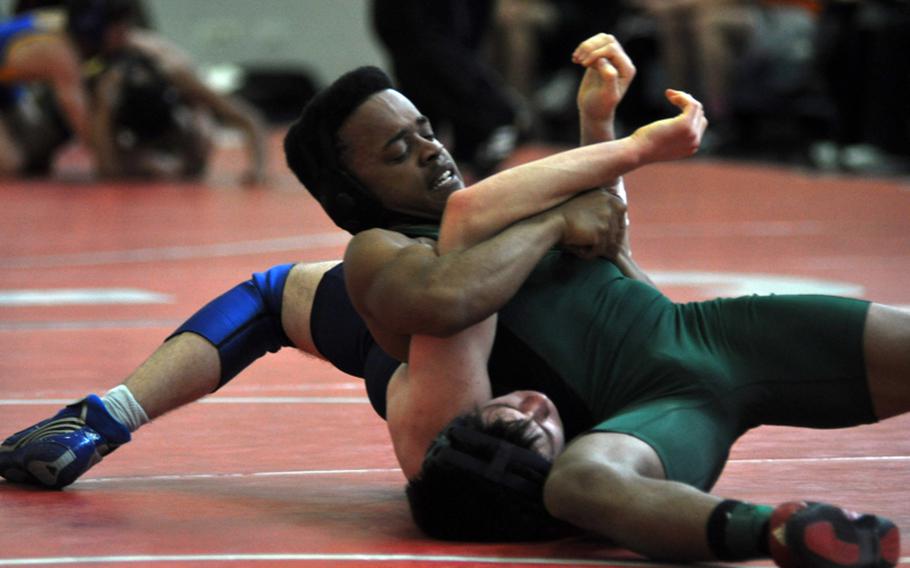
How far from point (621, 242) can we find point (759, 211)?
275 inches

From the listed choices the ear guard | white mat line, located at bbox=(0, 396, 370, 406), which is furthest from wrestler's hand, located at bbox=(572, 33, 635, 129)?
white mat line, located at bbox=(0, 396, 370, 406)

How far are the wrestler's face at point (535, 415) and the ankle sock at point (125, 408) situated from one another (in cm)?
85

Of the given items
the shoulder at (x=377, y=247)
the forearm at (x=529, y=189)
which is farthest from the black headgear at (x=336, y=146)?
the forearm at (x=529, y=189)

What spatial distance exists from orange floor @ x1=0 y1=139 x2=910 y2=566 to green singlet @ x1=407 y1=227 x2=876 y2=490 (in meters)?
0.24

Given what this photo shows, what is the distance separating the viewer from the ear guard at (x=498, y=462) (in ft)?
9.17

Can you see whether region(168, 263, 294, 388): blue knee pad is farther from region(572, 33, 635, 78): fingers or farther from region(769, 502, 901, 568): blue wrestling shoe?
region(769, 502, 901, 568): blue wrestling shoe

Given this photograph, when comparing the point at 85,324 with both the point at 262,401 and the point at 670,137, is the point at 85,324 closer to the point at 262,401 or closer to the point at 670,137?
the point at 262,401

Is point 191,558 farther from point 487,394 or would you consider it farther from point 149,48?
point 149,48

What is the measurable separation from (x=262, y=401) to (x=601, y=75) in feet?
5.06

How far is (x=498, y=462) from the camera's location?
2795 mm

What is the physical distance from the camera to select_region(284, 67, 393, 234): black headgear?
318cm

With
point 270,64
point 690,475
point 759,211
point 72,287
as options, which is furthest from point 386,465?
point 270,64

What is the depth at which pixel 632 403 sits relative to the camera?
9.73 ft

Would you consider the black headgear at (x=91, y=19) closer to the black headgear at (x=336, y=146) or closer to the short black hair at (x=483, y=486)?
the black headgear at (x=336, y=146)
